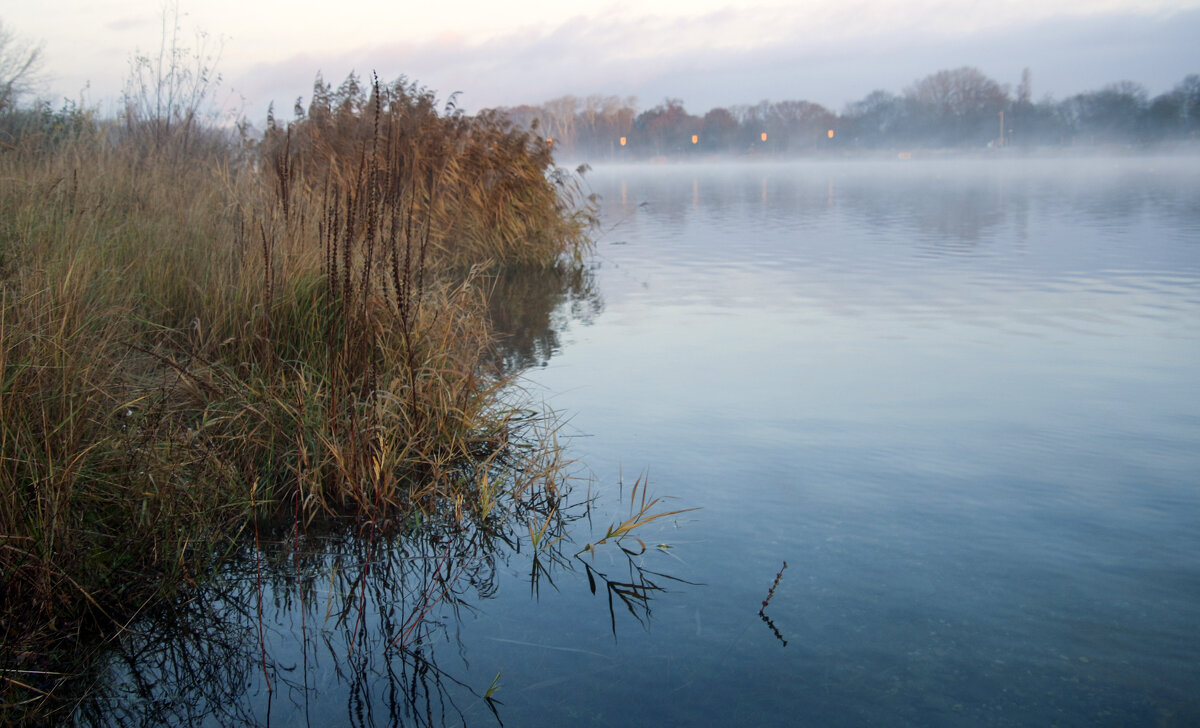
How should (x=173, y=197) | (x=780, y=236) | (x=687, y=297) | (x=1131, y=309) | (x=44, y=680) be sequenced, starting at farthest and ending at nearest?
(x=780, y=236)
(x=687, y=297)
(x=1131, y=309)
(x=173, y=197)
(x=44, y=680)

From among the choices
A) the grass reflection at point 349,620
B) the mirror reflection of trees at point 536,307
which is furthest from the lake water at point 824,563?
the mirror reflection of trees at point 536,307

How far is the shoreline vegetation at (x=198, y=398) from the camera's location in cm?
265

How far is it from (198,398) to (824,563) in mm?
2707

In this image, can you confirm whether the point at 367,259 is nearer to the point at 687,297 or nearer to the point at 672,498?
the point at 672,498

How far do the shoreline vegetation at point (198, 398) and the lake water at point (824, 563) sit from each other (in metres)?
0.25

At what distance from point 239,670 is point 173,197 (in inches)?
187

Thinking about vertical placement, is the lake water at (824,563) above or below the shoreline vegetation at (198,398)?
below

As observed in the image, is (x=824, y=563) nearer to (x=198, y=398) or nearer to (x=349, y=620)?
(x=349, y=620)

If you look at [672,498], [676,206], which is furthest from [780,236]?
[672,498]

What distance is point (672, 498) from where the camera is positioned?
13.0 ft

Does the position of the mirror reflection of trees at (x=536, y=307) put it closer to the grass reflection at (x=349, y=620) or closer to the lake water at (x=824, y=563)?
the lake water at (x=824, y=563)

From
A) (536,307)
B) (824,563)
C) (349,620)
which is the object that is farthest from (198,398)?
(536,307)

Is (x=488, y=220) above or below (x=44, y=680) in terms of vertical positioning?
above

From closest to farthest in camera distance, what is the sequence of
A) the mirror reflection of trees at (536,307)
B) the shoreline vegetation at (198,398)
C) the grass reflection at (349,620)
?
the grass reflection at (349,620) < the shoreline vegetation at (198,398) < the mirror reflection of trees at (536,307)
